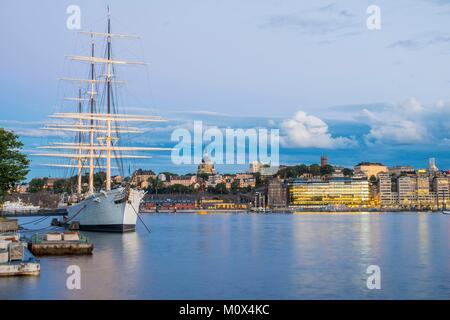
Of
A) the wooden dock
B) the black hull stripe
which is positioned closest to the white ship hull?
the black hull stripe

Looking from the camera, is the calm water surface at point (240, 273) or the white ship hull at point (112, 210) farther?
the white ship hull at point (112, 210)

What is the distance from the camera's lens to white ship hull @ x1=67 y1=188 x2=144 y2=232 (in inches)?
2496

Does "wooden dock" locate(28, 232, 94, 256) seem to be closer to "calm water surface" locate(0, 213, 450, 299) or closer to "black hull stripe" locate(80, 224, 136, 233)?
"calm water surface" locate(0, 213, 450, 299)

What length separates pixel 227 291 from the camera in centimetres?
3053

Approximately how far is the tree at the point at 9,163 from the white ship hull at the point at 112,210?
8635mm

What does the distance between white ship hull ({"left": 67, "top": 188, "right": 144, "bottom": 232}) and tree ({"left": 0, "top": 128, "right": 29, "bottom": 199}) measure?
8635 mm

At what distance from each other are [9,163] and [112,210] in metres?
11.3

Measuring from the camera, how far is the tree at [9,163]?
56750mm
